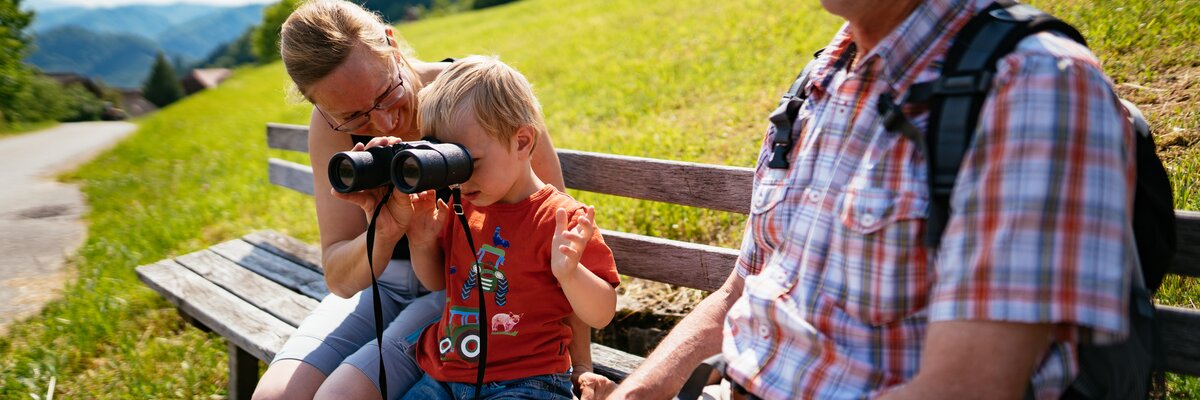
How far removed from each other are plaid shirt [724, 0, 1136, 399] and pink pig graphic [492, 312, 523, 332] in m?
0.68

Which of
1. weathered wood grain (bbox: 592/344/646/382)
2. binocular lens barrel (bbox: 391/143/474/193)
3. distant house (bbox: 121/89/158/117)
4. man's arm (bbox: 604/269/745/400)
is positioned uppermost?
binocular lens barrel (bbox: 391/143/474/193)

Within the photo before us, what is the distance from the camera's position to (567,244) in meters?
2.08

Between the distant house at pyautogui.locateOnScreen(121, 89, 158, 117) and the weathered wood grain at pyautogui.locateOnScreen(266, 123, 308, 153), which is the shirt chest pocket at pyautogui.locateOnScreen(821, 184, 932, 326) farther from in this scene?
the distant house at pyautogui.locateOnScreen(121, 89, 158, 117)

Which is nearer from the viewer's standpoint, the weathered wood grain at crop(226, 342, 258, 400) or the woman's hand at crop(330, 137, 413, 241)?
the woman's hand at crop(330, 137, 413, 241)

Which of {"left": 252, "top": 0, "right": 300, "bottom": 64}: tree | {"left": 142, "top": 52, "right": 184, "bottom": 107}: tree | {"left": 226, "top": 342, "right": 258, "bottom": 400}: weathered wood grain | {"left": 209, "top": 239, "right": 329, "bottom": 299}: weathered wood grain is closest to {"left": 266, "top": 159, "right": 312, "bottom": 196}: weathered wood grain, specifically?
{"left": 209, "top": 239, "right": 329, "bottom": 299}: weathered wood grain

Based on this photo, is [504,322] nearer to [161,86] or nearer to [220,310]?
[220,310]

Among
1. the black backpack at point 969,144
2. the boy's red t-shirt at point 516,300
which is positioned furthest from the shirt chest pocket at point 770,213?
the boy's red t-shirt at point 516,300

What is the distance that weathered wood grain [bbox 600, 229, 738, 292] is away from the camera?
2.77m

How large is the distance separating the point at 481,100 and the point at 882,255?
1.15 m

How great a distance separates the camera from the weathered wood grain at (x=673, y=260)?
2.77 m

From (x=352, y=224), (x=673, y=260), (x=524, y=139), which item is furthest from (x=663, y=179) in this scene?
(x=352, y=224)

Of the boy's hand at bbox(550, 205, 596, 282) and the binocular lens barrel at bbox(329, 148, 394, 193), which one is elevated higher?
the binocular lens barrel at bbox(329, 148, 394, 193)

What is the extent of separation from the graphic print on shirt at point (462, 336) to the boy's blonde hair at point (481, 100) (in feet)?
1.68

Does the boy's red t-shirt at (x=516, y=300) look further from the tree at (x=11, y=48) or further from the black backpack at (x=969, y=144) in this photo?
the tree at (x=11, y=48)
